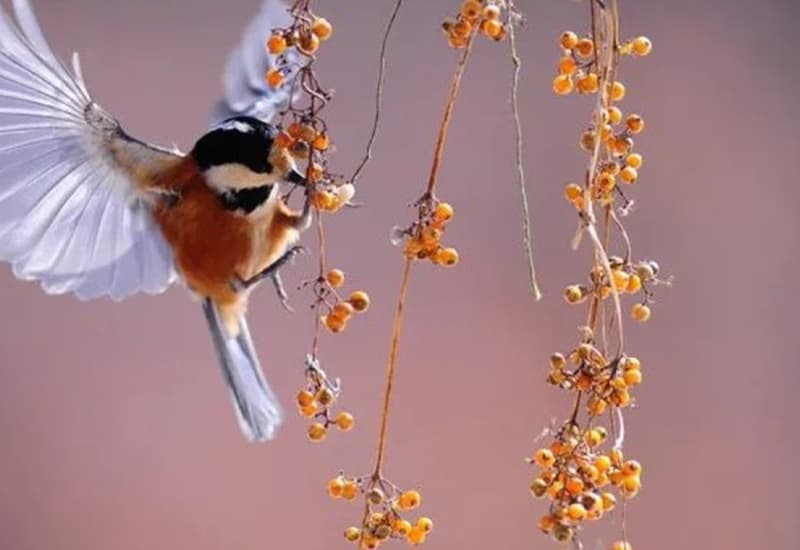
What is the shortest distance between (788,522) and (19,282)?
1159mm

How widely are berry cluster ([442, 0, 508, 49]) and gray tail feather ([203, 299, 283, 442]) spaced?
1.52ft

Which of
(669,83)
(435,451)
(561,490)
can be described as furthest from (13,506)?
(561,490)

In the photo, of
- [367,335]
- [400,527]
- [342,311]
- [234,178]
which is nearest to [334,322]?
[342,311]

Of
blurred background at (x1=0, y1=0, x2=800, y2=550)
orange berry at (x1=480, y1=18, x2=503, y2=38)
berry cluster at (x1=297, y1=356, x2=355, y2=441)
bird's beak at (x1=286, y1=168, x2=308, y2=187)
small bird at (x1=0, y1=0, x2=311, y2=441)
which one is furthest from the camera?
blurred background at (x1=0, y1=0, x2=800, y2=550)

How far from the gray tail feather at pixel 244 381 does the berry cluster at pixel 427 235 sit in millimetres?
379

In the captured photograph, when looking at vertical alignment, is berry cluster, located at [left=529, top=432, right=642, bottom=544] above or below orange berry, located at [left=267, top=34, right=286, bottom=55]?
below

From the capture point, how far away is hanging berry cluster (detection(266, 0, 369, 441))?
0.60m

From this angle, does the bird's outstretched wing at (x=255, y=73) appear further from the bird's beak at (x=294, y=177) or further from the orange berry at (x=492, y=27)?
the orange berry at (x=492, y=27)

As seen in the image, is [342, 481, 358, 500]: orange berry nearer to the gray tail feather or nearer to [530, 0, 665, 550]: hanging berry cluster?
[530, 0, 665, 550]: hanging berry cluster

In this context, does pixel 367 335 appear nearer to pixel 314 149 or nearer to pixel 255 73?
pixel 255 73

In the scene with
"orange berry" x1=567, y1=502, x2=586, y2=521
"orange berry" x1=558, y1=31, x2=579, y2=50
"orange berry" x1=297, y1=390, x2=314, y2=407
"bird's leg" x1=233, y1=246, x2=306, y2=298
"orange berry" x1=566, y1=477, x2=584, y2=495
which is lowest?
"orange berry" x1=567, y1=502, x2=586, y2=521

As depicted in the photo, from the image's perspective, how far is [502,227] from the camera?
1781 millimetres

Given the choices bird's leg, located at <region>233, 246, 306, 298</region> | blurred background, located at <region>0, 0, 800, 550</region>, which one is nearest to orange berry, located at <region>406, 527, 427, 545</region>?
bird's leg, located at <region>233, 246, 306, 298</region>

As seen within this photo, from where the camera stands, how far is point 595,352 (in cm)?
63
